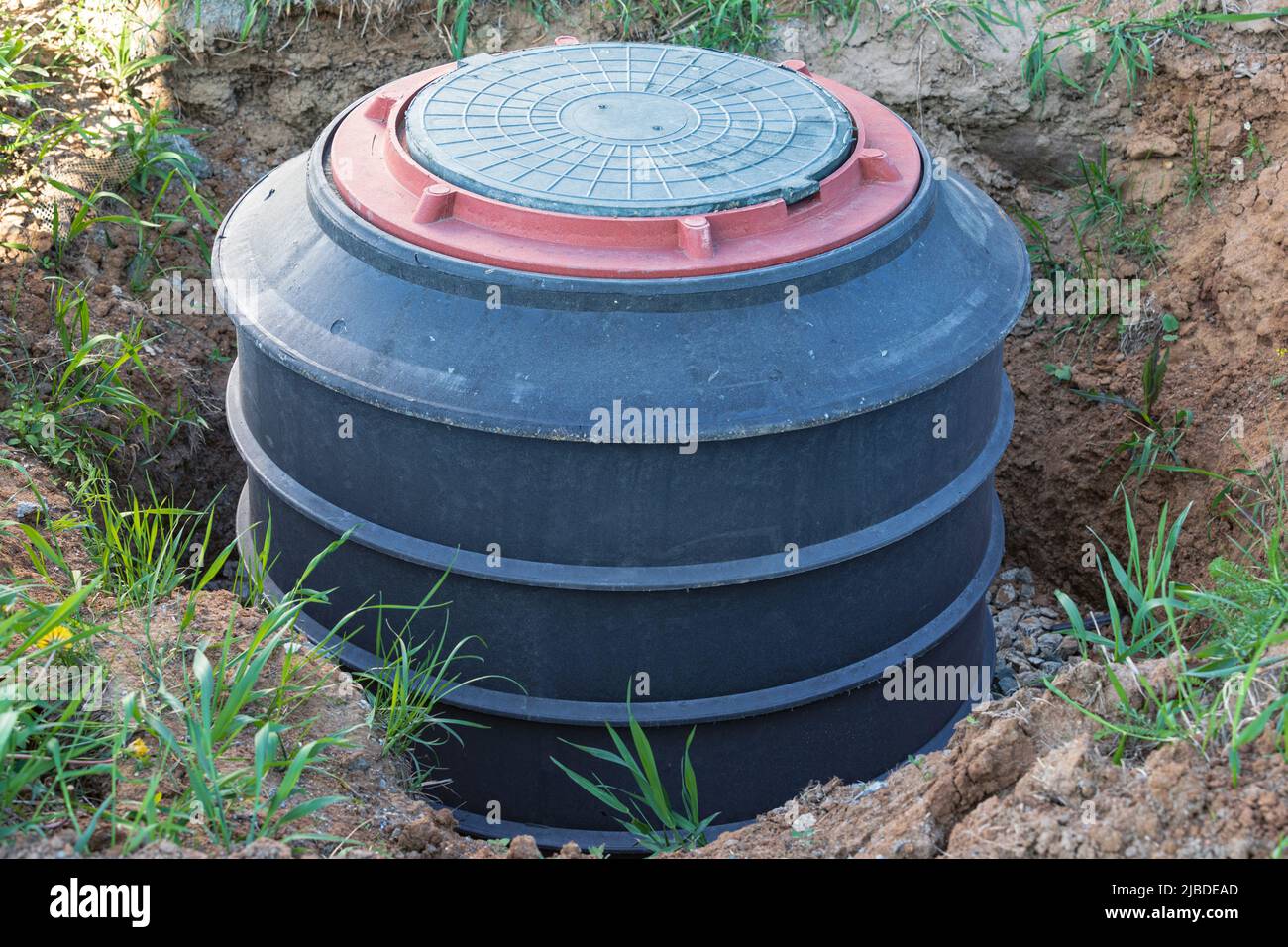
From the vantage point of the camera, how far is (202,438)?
389 cm

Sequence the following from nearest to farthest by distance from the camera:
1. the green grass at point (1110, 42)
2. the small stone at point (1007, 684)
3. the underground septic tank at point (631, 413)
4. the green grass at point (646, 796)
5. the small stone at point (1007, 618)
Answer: the underground septic tank at point (631, 413), the green grass at point (646, 796), the small stone at point (1007, 684), the small stone at point (1007, 618), the green grass at point (1110, 42)

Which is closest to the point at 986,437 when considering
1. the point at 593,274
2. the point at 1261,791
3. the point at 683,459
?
the point at 683,459

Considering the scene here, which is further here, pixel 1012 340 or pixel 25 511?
pixel 1012 340

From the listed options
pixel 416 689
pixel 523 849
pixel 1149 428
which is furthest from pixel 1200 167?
pixel 523 849

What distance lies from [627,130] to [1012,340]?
6.25 feet

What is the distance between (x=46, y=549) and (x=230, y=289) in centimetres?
69

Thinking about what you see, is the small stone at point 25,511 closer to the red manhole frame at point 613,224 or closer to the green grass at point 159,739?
the green grass at point 159,739

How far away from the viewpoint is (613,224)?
2.58m

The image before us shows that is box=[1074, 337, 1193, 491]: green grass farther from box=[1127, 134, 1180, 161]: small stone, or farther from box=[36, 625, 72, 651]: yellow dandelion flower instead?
box=[36, 625, 72, 651]: yellow dandelion flower

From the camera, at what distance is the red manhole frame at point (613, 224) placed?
100 inches

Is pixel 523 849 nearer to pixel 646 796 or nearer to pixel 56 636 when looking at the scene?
pixel 646 796

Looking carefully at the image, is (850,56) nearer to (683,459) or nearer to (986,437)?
(986,437)

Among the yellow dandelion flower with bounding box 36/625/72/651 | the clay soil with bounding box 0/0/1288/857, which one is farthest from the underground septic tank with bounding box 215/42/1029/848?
the yellow dandelion flower with bounding box 36/625/72/651

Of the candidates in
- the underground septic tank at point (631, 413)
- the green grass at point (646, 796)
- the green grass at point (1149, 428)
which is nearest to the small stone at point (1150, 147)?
the green grass at point (1149, 428)
